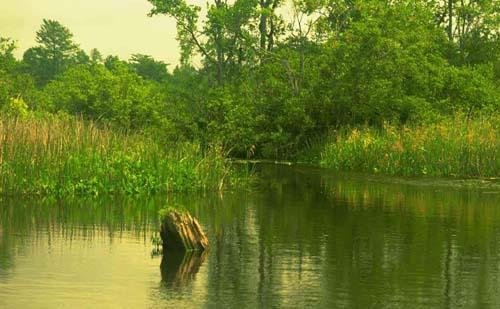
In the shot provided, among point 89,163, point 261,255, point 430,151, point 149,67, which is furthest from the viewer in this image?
point 149,67

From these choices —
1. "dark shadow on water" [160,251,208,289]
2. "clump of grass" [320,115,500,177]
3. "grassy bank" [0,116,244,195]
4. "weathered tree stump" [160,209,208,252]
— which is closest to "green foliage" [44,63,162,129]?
"clump of grass" [320,115,500,177]

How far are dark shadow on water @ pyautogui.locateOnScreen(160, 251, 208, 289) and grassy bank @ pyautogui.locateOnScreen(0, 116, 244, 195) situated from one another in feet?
27.2

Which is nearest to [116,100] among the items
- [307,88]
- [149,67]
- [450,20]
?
[307,88]

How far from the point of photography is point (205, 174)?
23.6 m

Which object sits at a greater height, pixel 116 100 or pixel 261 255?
pixel 116 100

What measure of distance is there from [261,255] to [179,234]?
1299 mm

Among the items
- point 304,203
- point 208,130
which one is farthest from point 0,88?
point 304,203

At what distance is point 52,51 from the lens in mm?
142000

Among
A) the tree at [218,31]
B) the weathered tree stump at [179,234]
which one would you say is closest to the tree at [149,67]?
the tree at [218,31]

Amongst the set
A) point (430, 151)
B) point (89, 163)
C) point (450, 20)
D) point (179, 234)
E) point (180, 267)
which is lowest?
point (180, 267)

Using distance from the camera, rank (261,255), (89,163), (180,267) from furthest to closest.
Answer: (89,163)
(261,255)
(180,267)

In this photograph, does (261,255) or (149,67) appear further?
(149,67)

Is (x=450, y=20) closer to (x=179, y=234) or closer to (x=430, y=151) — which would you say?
(x=430, y=151)

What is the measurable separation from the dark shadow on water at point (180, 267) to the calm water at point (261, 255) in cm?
3
